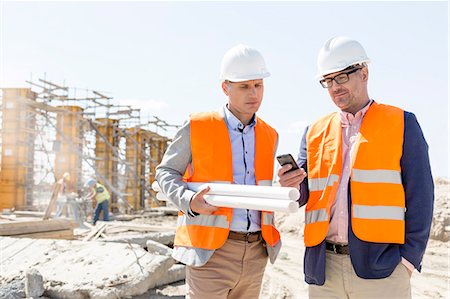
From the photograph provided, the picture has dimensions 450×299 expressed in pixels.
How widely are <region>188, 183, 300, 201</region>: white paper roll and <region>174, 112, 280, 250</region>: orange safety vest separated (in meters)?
0.17

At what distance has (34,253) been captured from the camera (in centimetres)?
576

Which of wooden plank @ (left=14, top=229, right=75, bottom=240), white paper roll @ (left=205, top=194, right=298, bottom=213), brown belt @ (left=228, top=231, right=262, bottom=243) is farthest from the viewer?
wooden plank @ (left=14, top=229, right=75, bottom=240)

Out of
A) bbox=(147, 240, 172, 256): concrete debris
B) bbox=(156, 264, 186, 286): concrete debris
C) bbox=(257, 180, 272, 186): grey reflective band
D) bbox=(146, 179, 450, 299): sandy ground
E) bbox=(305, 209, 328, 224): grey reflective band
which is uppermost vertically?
bbox=(257, 180, 272, 186): grey reflective band

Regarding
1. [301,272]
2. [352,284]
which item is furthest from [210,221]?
[301,272]

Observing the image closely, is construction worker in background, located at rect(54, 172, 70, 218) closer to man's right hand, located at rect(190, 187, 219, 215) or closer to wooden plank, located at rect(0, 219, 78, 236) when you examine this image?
wooden plank, located at rect(0, 219, 78, 236)

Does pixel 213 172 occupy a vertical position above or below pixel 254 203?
above

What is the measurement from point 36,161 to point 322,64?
1986 cm

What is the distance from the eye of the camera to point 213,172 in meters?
2.58

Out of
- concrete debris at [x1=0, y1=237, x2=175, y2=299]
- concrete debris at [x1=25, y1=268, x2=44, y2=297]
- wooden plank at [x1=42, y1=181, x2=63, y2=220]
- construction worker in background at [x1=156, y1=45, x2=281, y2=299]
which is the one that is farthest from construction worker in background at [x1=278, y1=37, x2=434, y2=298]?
wooden plank at [x1=42, y1=181, x2=63, y2=220]

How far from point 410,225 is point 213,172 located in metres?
1.09

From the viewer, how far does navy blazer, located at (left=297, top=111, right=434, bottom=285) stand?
7.50 ft

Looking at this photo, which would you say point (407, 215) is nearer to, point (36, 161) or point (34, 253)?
point (34, 253)

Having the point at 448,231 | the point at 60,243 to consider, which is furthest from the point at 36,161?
the point at 448,231

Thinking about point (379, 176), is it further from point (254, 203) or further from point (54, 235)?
point (54, 235)
